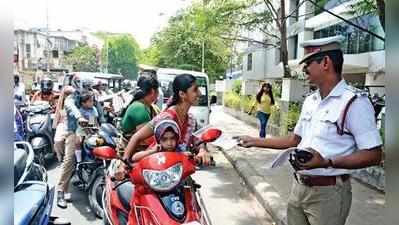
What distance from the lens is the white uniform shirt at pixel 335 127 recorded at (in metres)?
2.21

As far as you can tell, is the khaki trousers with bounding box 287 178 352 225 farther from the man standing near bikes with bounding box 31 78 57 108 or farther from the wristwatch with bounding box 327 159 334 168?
the man standing near bikes with bounding box 31 78 57 108

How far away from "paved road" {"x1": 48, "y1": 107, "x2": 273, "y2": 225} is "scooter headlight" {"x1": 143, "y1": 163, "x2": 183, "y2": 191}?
2386 millimetres

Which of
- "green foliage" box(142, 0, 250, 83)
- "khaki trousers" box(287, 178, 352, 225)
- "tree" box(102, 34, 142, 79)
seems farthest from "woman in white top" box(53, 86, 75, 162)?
"tree" box(102, 34, 142, 79)

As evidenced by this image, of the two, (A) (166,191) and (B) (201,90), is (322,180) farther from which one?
(B) (201,90)

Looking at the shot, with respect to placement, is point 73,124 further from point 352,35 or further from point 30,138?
point 352,35

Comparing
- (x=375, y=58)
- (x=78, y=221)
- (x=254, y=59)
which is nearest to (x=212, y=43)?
(x=254, y=59)

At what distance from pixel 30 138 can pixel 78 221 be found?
2.58 metres

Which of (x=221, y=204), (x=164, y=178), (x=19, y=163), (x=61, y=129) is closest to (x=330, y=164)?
(x=164, y=178)

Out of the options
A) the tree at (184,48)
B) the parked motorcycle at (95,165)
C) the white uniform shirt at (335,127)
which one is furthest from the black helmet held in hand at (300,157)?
the tree at (184,48)

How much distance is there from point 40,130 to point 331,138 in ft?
18.8

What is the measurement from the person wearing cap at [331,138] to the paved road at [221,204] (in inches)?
107

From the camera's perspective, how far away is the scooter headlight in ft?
8.84

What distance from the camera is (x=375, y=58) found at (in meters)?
16.3

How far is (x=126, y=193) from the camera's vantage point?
349cm
